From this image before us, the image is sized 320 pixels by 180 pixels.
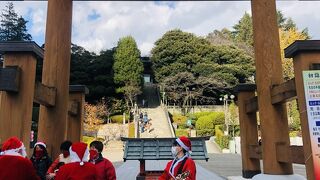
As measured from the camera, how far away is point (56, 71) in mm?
5582

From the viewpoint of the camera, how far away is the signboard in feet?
14.5

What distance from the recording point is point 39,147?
4383 mm

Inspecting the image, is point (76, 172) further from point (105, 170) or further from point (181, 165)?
point (181, 165)

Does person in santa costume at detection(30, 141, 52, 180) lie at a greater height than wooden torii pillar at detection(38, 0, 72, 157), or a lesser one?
lesser

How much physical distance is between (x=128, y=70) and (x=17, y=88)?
33642mm

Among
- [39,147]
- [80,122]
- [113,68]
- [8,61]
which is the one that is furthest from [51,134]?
[113,68]

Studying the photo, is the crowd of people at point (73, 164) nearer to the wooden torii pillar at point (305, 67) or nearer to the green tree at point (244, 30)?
the wooden torii pillar at point (305, 67)

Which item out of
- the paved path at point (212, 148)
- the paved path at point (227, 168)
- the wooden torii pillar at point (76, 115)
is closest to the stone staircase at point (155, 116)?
the paved path at point (212, 148)

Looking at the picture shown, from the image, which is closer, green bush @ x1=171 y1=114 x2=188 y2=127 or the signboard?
the signboard

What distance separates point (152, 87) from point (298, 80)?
43095 millimetres

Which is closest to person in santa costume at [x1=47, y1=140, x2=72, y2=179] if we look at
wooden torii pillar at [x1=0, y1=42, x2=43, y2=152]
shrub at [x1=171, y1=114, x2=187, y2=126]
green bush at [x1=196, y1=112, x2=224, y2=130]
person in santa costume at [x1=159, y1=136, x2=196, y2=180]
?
wooden torii pillar at [x1=0, y1=42, x2=43, y2=152]

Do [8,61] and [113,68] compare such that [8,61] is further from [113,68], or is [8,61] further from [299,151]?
[113,68]

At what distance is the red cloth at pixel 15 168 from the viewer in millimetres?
3123

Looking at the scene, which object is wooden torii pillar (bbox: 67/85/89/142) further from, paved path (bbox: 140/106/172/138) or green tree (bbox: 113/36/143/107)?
green tree (bbox: 113/36/143/107)
